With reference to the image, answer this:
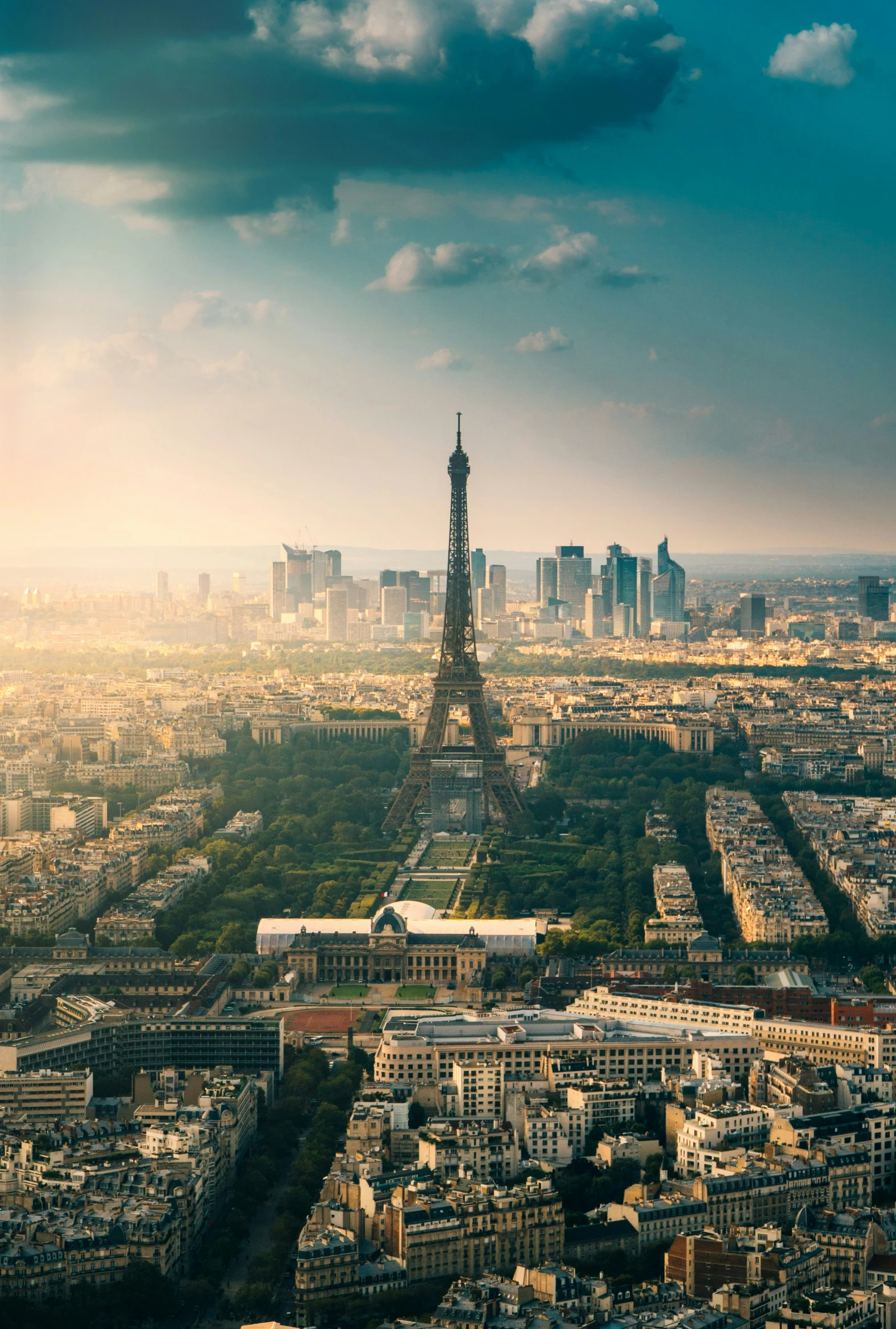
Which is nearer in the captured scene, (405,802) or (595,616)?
(405,802)

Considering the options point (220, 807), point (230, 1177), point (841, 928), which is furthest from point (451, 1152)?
point (220, 807)

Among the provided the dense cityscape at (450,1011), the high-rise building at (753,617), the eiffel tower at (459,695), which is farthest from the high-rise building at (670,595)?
the eiffel tower at (459,695)

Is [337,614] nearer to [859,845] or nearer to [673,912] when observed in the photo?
[859,845]

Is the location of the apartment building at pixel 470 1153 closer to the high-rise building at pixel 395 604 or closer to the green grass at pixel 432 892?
the green grass at pixel 432 892

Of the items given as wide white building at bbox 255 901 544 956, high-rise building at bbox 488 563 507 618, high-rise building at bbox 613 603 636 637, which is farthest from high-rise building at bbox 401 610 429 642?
wide white building at bbox 255 901 544 956

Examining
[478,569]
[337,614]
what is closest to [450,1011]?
[337,614]

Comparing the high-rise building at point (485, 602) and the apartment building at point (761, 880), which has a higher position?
the high-rise building at point (485, 602)

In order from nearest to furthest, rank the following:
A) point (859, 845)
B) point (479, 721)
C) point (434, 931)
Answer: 1. point (434, 931)
2. point (859, 845)
3. point (479, 721)
